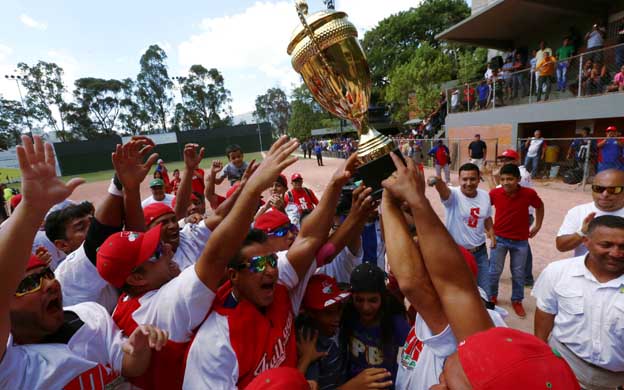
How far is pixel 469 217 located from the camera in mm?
3895

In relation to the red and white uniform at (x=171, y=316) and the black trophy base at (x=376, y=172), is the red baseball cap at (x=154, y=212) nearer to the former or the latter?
the red and white uniform at (x=171, y=316)

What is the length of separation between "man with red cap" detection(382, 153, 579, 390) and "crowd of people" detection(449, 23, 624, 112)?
1256 cm

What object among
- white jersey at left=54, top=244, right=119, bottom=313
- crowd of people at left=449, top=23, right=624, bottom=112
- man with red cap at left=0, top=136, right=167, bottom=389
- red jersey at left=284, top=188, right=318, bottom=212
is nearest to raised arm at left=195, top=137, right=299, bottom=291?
man with red cap at left=0, top=136, right=167, bottom=389

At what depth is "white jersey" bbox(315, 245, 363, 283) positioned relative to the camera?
238 cm

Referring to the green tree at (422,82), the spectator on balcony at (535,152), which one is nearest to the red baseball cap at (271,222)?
the spectator on balcony at (535,152)

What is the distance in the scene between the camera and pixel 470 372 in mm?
841

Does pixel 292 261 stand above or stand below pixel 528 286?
above

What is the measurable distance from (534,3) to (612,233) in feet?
52.7

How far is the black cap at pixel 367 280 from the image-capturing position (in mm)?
1872

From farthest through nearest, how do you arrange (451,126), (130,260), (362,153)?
1. (451,126)
2. (362,153)
3. (130,260)

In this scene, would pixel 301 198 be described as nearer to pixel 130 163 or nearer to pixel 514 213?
pixel 514 213

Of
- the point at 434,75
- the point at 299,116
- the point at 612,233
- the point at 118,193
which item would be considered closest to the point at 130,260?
the point at 118,193

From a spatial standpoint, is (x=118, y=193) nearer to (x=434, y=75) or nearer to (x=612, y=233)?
(x=612, y=233)

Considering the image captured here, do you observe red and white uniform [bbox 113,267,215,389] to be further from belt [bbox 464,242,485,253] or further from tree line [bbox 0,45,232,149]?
Answer: tree line [bbox 0,45,232,149]
